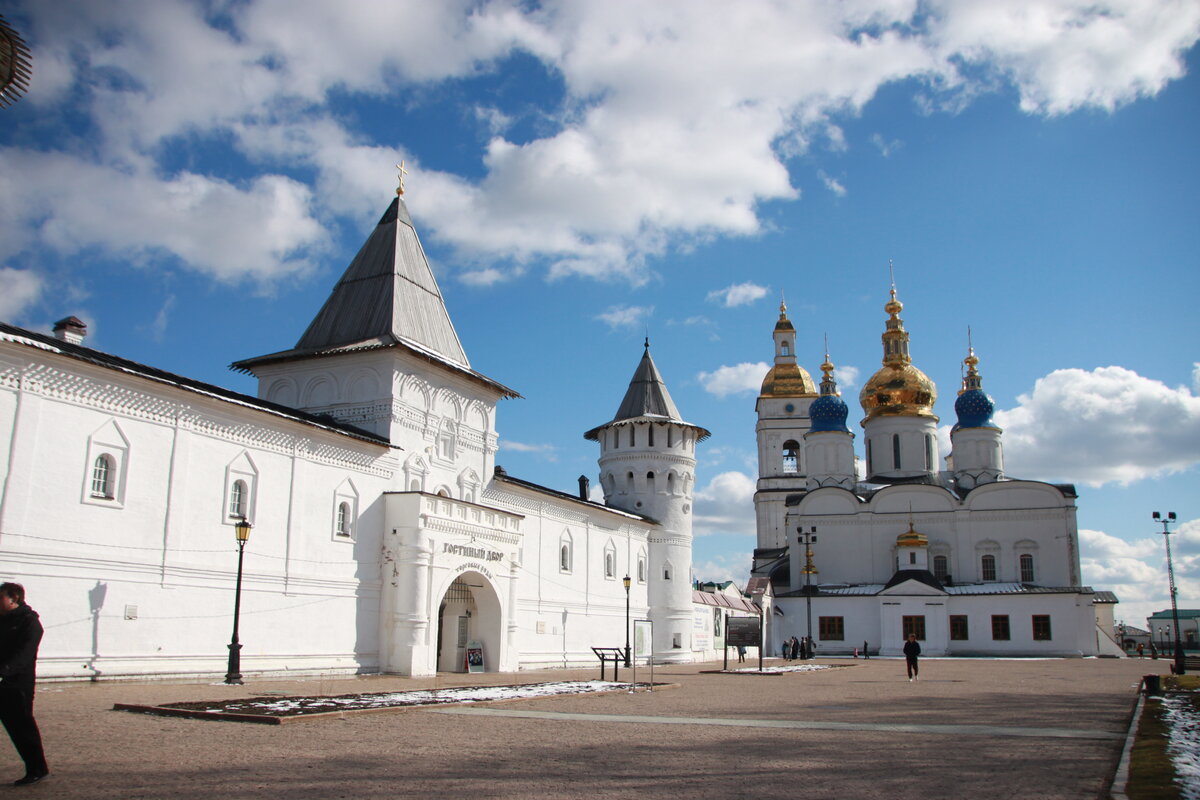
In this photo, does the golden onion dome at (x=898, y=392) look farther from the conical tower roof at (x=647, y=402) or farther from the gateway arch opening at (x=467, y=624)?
the gateway arch opening at (x=467, y=624)

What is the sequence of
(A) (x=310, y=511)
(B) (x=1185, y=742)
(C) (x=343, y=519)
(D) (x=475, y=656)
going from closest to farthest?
(B) (x=1185, y=742), (A) (x=310, y=511), (C) (x=343, y=519), (D) (x=475, y=656)

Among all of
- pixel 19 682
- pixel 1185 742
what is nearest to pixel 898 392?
pixel 1185 742

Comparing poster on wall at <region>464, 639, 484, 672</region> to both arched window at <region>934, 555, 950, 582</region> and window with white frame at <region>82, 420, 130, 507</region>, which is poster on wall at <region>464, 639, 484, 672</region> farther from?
arched window at <region>934, 555, 950, 582</region>

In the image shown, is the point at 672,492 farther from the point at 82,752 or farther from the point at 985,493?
the point at 82,752

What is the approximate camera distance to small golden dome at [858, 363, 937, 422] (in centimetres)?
6075

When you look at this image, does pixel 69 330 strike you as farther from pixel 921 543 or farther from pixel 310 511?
pixel 921 543

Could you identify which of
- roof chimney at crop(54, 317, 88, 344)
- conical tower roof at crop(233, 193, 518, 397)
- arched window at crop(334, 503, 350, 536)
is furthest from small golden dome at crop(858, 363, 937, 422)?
roof chimney at crop(54, 317, 88, 344)

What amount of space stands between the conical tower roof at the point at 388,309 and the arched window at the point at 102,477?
324 inches

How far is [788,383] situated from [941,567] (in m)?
28.4

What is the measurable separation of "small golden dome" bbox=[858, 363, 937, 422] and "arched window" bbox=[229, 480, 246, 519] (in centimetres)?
4730

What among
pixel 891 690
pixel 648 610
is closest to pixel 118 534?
pixel 891 690

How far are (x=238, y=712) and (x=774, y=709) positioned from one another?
7.69m

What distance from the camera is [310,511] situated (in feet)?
72.4

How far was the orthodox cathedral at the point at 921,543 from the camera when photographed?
47.9 meters
